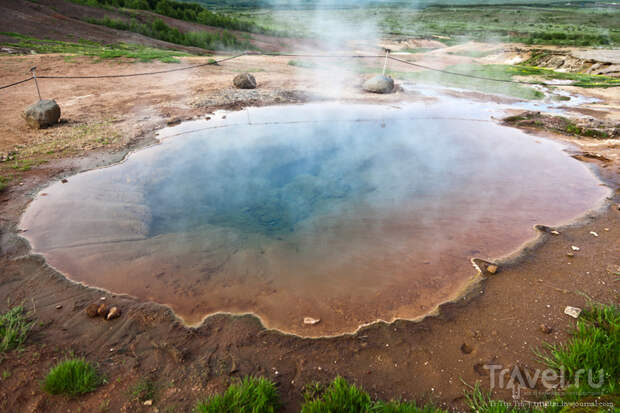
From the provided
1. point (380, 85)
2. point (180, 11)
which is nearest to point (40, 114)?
point (380, 85)

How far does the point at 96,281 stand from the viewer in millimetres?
3287

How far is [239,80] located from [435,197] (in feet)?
29.6

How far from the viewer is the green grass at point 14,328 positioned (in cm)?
246

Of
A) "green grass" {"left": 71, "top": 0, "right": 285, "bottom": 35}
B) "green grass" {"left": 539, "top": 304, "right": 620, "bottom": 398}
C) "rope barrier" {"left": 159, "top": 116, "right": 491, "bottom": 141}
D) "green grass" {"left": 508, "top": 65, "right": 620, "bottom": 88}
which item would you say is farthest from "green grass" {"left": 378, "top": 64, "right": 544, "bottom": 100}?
"green grass" {"left": 71, "top": 0, "right": 285, "bottom": 35}

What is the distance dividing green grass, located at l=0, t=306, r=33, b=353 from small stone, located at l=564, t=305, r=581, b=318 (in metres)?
4.59

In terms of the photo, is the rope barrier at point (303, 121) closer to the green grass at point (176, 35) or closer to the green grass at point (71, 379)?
the green grass at point (71, 379)

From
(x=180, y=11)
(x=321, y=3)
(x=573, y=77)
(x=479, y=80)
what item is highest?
(x=321, y=3)

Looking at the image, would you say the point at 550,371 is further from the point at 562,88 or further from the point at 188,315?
the point at 562,88

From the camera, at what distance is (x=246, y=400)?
2.03m

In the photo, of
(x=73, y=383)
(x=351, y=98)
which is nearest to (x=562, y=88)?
(x=351, y=98)

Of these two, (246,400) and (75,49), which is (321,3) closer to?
(75,49)

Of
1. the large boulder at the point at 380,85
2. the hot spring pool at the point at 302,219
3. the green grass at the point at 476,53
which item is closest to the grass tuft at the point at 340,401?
the hot spring pool at the point at 302,219

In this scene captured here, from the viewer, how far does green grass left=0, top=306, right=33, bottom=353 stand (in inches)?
96.7

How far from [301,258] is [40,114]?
23.8 ft
